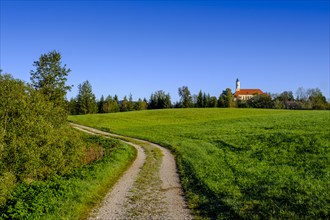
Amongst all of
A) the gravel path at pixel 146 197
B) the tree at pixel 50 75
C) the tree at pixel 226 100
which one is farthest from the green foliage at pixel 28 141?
the tree at pixel 226 100

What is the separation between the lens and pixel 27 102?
21.9 metres

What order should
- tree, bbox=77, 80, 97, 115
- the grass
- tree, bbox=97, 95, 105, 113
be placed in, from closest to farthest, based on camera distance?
the grass → tree, bbox=77, 80, 97, 115 → tree, bbox=97, 95, 105, 113

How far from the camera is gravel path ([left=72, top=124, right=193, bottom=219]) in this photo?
13.6 meters

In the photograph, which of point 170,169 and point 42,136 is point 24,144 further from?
point 170,169

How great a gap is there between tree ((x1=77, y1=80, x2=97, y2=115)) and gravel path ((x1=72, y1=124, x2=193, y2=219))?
349 ft

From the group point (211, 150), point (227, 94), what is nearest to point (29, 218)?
point (211, 150)

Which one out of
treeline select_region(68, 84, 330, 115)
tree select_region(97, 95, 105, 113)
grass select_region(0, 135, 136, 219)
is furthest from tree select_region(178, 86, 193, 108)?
grass select_region(0, 135, 136, 219)

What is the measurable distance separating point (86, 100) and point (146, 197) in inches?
4579

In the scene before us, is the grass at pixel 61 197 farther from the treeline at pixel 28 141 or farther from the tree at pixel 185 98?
the tree at pixel 185 98

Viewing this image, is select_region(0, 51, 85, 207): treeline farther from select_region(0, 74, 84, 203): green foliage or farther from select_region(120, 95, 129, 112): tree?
select_region(120, 95, 129, 112): tree

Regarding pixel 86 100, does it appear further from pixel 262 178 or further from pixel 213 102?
pixel 262 178

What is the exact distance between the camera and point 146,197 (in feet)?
53.9

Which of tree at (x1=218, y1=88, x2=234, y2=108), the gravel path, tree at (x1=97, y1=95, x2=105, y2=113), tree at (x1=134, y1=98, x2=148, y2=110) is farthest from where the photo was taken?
tree at (x1=134, y1=98, x2=148, y2=110)

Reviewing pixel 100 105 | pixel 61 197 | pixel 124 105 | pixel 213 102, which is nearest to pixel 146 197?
pixel 61 197
